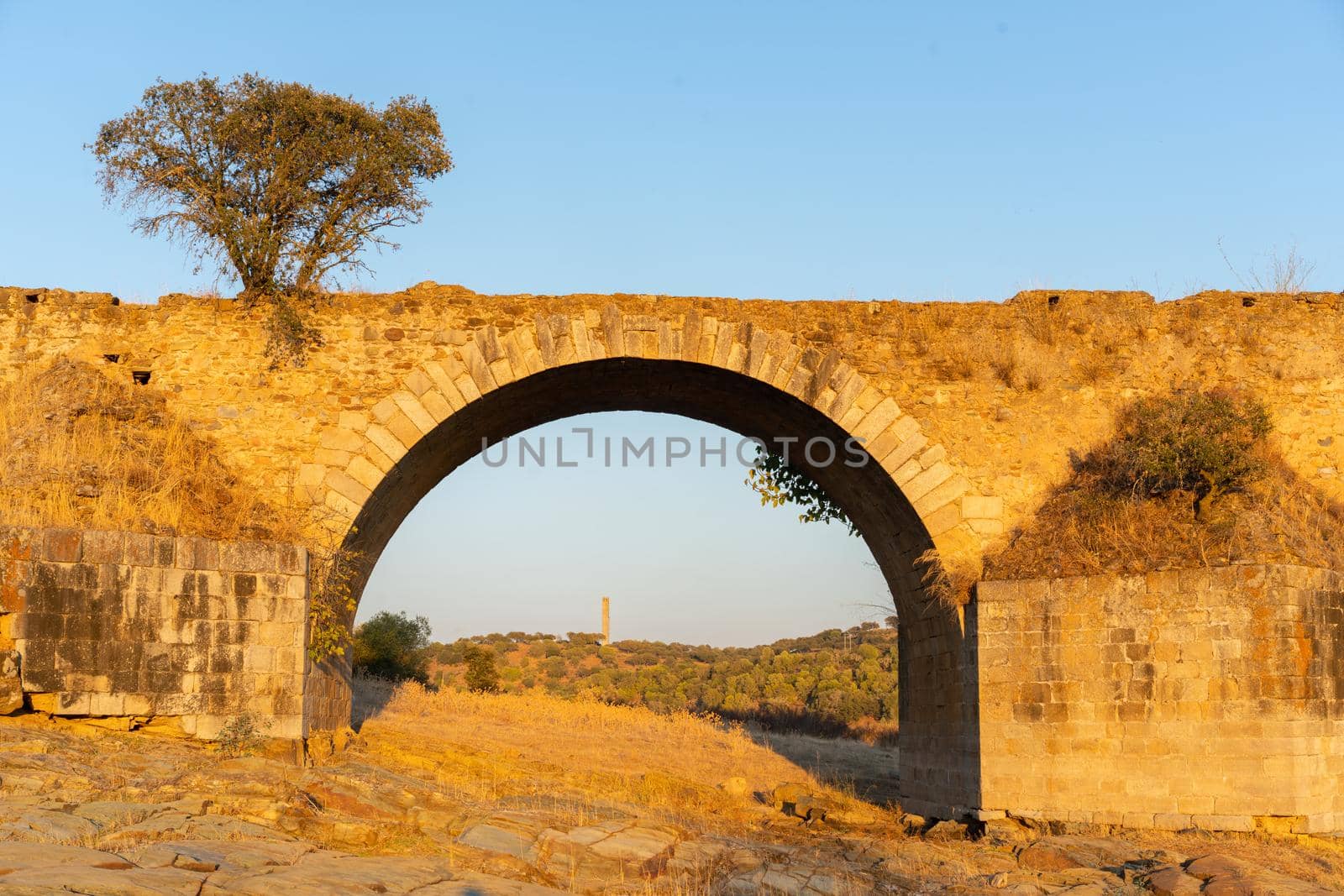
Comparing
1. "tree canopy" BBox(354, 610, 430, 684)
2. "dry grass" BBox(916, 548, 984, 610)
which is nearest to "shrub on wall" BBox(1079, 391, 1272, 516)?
"dry grass" BBox(916, 548, 984, 610)

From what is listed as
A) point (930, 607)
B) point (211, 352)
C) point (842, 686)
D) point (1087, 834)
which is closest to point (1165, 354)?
point (930, 607)

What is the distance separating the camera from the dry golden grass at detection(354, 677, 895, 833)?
12587 mm

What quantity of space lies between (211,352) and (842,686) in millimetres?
22805

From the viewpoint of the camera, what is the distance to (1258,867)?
9.79 m

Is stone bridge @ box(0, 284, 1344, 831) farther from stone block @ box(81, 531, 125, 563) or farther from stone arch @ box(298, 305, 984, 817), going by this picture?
stone block @ box(81, 531, 125, 563)

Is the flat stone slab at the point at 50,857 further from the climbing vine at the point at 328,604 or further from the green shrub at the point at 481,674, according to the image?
the green shrub at the point at 481,674

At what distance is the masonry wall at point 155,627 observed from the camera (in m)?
10.7

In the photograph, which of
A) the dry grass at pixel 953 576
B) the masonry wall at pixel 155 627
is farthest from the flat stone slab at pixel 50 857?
the dry grass at pixel 953 576

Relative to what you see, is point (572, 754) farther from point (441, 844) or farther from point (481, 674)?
point (481, 674)

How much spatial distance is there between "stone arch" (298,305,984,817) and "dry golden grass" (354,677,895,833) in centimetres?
210

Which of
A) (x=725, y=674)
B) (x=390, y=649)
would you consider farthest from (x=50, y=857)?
(x=725, y=674)

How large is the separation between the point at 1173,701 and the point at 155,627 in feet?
29.7

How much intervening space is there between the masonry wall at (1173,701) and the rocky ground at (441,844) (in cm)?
36

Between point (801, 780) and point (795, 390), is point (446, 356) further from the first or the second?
point (801, 780)
